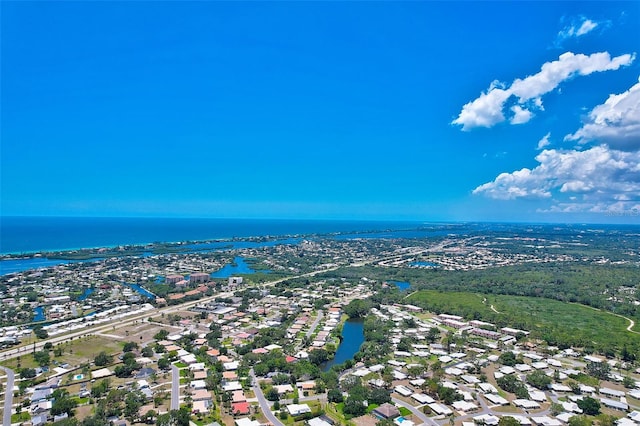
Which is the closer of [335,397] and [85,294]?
[335,397]

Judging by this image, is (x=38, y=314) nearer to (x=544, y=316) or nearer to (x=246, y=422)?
(x=246, y=422)

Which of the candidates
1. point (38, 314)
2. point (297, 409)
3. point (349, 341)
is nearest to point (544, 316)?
point (349, 341)

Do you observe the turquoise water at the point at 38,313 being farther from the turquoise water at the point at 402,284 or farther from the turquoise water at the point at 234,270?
the turquoise water at the point at 402,284

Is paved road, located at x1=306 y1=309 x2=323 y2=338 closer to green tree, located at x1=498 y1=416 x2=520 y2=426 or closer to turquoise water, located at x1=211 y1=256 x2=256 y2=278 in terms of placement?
green tree, located at x1=498 y1=416 x2=520 y2=426

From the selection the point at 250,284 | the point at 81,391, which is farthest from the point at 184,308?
the point at 81,391

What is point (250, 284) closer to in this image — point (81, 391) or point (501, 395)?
point (81, 391)
